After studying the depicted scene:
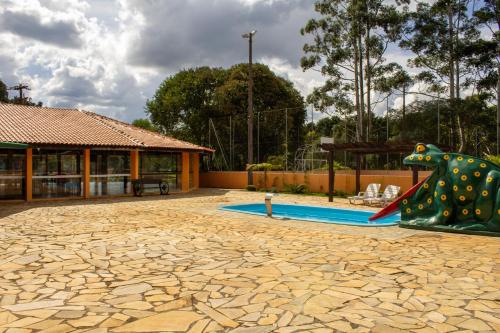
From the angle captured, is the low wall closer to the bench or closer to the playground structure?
the bench

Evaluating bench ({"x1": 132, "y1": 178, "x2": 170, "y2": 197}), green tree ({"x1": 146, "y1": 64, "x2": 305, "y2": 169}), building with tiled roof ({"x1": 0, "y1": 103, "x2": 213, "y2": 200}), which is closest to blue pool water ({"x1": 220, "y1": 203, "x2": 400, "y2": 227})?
bench ({"x1": 132, "y1": 178, "x2": 170, "y2": 197})

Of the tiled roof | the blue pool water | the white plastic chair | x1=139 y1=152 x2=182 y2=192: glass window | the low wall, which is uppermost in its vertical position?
the tiled roof

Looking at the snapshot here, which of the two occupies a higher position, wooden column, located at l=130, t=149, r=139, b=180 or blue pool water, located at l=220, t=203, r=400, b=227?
wooden column, located at l=130, t=149, r=139, b=180

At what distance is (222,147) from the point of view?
2827cm

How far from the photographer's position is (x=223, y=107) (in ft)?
113

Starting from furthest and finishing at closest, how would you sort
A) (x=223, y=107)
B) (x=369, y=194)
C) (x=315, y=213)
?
(x=223, y=107) → (x=369, y=194) → (x=315, y=213)

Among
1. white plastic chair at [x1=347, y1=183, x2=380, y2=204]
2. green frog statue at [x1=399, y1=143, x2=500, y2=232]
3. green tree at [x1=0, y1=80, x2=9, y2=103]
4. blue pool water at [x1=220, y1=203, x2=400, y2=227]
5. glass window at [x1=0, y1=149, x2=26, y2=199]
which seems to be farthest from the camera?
green tree at [x1=0, y1=80, x2=9, y2=103]

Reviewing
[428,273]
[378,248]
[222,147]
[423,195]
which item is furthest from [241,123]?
[428,273]

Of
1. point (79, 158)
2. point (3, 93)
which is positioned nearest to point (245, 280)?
point (79, 158)

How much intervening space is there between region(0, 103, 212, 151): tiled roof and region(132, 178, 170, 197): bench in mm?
1661

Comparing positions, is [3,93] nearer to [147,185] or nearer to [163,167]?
[163,167]

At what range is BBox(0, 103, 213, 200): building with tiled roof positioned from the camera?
55.9 ft

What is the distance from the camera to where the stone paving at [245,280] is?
4.22 metres

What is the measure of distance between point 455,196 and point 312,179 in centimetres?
1199
